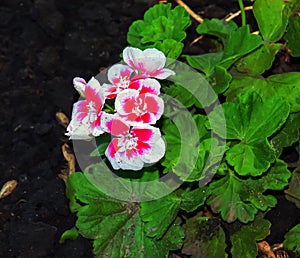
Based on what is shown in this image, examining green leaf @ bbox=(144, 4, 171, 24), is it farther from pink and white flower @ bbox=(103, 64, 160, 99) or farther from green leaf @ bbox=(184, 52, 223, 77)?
pink and white flower @ bbox=(103, 64, 160, 99)

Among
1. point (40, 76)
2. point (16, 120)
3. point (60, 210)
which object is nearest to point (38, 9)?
point (40, 76)

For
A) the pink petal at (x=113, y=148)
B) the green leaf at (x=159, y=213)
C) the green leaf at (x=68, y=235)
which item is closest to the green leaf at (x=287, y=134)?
the green leaf at (x=159, y=213)

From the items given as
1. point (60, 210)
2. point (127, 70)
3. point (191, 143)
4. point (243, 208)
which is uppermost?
point (127, 70)

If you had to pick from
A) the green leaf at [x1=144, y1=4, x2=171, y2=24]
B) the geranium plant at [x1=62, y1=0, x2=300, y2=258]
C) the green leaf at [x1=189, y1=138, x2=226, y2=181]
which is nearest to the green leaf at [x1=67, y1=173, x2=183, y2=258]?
the geranium plant at [x1=62, y1=0, x2=300, y2=258]

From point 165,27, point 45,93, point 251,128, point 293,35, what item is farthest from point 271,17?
point 45,93

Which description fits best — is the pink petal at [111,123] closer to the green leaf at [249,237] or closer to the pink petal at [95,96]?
the pink petal at [95,96]

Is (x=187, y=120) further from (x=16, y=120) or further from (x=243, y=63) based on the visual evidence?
(x=16, y=120)

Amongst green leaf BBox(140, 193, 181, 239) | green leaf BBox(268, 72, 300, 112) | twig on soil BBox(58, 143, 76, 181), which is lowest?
twig on soil BBox(58, 143, 76, 181)

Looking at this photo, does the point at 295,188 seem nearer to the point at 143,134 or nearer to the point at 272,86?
the point at 272,86
